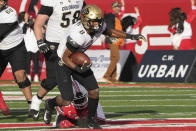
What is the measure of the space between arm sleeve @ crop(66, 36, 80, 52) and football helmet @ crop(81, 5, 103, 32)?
25cm

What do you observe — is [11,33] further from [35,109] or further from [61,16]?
[35,109]

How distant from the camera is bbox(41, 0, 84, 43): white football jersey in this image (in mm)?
9094

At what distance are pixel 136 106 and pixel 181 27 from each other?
6024 millimetres

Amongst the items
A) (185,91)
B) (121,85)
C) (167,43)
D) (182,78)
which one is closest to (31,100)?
(185,91)

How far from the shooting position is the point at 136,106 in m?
11.5

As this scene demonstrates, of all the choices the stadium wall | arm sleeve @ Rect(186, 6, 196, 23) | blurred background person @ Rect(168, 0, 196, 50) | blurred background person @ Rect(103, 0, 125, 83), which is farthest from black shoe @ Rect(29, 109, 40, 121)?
the stadium wall

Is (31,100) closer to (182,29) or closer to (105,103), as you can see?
(105,103)

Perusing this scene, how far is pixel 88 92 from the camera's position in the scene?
848 centimetres

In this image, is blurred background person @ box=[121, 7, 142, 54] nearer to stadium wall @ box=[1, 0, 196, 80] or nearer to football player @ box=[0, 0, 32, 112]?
stadium wall @ box=[1, 0, 196, 80]

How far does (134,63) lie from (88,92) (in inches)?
349

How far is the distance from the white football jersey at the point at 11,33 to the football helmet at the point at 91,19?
1.94m

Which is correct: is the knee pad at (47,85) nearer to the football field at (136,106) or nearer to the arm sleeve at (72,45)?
the football field at (136,106)

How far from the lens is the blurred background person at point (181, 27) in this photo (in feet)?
55.9

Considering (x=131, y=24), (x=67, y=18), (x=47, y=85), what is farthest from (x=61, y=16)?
(x=131, y=24)
